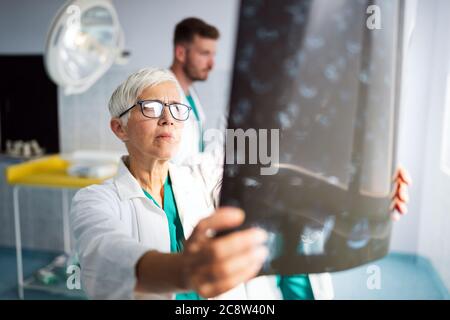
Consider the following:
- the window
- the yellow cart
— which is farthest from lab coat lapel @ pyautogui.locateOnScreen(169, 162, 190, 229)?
the window

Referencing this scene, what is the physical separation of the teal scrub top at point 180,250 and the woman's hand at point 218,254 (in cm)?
21

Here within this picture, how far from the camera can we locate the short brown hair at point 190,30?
1.01m

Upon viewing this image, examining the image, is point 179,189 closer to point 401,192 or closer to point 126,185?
point 126,185

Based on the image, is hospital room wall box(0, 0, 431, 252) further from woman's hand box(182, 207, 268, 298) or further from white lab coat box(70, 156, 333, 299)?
woman's hand box(182, 207, 268, 298)

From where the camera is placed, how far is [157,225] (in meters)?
0.62

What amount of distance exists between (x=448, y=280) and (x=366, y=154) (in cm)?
77

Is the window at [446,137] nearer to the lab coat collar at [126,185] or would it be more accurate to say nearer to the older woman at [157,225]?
the older woman at [157,225]

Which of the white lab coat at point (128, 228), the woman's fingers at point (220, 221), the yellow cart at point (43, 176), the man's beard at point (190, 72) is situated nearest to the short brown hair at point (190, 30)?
the man's beard at point (190, 72)

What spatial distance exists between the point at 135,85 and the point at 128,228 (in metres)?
0.23

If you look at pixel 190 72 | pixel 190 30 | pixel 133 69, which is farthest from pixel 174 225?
pixel 133 69

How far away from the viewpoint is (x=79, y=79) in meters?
1.00
